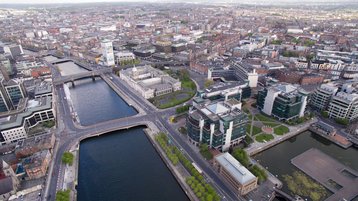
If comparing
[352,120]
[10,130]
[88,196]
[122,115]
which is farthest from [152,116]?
[352,120]

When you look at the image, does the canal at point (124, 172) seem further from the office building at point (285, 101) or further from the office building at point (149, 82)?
the office building at point (285, 101)

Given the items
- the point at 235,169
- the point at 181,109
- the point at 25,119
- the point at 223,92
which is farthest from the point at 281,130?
the point at 25,119

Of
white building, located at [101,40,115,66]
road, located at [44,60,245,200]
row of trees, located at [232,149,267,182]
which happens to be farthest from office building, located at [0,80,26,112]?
row of trees, located at [232,149,267,182]

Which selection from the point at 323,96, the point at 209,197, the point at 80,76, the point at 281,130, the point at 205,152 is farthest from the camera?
the point at 80,76

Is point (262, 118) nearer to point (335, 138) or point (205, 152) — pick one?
point (335, 138)

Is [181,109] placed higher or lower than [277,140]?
higher

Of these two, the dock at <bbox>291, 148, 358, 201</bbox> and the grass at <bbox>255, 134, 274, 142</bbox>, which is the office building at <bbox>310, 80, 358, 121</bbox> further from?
the grass at <bbox>255, 134, 274, 142</bbox>
